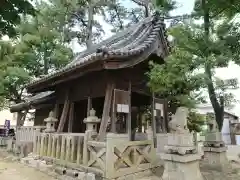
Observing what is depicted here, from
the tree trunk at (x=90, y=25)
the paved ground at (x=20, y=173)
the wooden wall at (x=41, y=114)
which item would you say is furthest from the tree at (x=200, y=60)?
the tree trunk at (x=90, y=25)

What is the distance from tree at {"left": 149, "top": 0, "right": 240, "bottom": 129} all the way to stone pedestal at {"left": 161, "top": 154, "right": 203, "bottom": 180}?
1416 mm

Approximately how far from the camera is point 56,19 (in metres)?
21.6

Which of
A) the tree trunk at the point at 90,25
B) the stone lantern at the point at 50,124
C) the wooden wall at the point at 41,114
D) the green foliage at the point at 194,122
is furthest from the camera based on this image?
the tree trunk at the point at 90,25

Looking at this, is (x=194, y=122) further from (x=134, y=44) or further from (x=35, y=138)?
(x=35, y=138)

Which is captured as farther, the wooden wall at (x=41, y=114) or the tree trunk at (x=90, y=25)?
the tree trunk at (x=90, y=25)

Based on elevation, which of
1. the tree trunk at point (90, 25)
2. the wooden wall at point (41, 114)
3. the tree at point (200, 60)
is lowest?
the wooden wall at point (41, 114)

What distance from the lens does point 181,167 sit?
18.2 feet

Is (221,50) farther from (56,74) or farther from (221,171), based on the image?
(56,74)

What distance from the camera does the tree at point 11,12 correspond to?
405 cm

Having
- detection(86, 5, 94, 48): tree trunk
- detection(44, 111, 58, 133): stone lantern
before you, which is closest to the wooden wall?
detection(44, 111, 58, 133): stone lantern

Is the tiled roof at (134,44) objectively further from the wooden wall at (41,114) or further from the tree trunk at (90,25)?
the tree trunk at (90,25)

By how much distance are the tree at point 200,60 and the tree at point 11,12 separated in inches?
141

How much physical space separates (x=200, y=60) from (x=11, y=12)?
4955 millimetres

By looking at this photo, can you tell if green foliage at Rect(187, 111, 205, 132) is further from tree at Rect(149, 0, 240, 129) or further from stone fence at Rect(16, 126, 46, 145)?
stone fence at Rect(16, 126, 46, 145)
